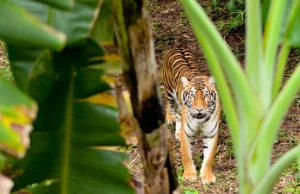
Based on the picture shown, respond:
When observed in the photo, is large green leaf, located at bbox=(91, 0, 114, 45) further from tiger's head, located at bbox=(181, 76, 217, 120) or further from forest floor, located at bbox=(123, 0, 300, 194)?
tiger's head, located at bbox=(181, 76, 217, 120)

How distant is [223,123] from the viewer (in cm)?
406

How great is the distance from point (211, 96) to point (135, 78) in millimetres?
2422

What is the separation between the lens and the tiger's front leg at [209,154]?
3453mm

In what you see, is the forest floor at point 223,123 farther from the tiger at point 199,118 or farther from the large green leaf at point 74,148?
the large green leaf at point 74,148

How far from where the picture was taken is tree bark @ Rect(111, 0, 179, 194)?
40.3 inches

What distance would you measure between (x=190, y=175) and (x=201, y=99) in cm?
44

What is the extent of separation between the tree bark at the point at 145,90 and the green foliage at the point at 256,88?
0.17m

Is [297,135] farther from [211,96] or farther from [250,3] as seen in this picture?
[250,3]

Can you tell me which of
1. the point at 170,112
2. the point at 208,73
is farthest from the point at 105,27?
the point at 208,73

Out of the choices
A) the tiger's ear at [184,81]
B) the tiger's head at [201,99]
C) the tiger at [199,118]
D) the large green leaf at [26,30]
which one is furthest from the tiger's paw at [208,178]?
the large green leaf at [26,30]

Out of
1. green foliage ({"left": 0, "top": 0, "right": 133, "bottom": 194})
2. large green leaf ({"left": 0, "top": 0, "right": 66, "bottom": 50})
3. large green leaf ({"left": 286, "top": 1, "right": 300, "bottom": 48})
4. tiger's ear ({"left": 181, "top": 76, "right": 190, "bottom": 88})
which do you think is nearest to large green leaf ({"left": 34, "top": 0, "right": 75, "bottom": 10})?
large green leaf ({"left": 0, "top": 0, "right": 66, "bottom": 50})

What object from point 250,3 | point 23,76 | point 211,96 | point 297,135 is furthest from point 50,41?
point 297,135

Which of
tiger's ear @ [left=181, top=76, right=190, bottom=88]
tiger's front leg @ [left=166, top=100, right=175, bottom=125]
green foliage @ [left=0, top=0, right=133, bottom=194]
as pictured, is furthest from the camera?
tiger's front leg @ [left=166, top=100, right=175, bottom=125]

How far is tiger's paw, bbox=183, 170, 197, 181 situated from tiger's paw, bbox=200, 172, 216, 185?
61 millimetres
